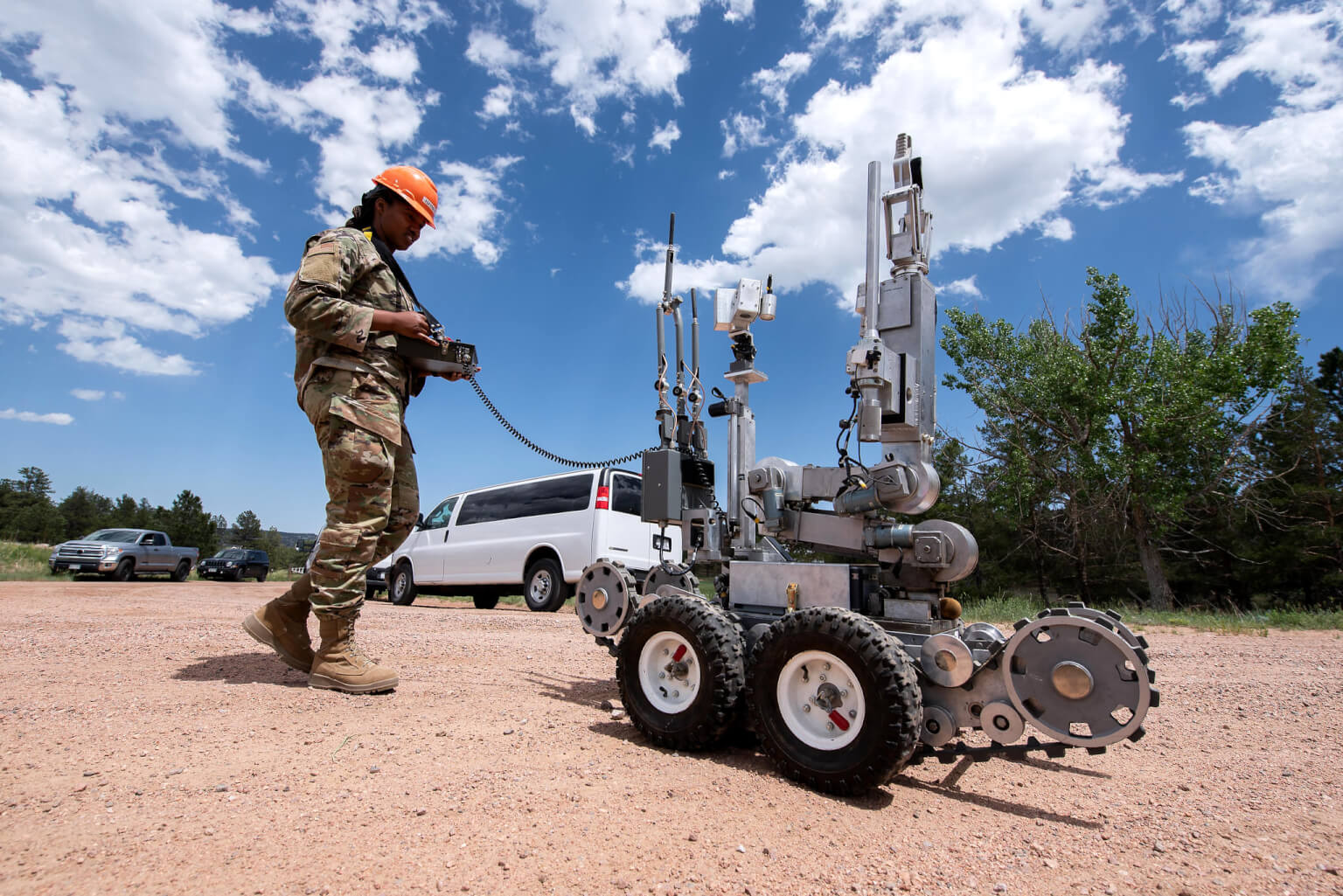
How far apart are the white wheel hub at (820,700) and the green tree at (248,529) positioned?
10154 cm

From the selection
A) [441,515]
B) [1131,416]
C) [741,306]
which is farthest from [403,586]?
[1131,416]

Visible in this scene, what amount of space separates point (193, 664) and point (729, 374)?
3.39 metres

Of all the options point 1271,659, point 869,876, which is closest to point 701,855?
point 869,876

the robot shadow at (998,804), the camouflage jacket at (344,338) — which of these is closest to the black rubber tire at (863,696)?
the robot shadow at (998,804)

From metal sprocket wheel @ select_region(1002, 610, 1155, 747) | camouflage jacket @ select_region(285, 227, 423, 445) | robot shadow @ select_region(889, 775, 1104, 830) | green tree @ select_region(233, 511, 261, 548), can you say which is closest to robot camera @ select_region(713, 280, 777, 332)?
camouflage jacket @ select_region(285, 227, 423, 445)

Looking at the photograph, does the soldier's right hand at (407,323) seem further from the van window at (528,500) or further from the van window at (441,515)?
the van window at (441,515)

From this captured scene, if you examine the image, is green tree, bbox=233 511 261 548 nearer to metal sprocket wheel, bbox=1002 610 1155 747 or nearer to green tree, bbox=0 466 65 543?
green tree, bbox=0 466 65 543

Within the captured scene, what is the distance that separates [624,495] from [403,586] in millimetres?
5502

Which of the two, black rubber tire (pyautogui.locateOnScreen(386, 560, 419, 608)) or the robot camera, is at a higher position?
the robot camera

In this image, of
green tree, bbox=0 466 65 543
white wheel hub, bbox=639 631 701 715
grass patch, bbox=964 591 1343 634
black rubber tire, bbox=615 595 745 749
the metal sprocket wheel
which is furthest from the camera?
green tree, bbox=0 466 65 543

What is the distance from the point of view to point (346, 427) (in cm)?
327

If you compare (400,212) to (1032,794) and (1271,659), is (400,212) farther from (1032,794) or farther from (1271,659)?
(1271,659)

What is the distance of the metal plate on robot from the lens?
3215mm

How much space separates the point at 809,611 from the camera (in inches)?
109
